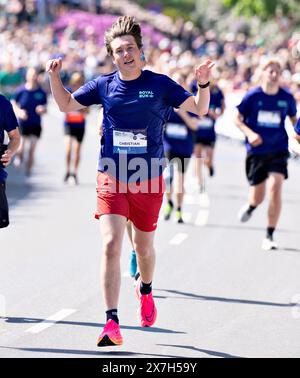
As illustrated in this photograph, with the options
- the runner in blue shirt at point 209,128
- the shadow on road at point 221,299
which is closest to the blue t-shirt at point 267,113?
the shadow on road at point 221,299

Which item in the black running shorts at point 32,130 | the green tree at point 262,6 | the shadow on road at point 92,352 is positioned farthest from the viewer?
the green tree at point 262,6

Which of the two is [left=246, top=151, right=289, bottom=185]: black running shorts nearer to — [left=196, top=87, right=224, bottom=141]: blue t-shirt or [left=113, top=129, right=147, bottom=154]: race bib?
[left=113, top=129, right=147, bottom=154]: race bib

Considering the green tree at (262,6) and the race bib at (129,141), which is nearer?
the race bib at (129,141)

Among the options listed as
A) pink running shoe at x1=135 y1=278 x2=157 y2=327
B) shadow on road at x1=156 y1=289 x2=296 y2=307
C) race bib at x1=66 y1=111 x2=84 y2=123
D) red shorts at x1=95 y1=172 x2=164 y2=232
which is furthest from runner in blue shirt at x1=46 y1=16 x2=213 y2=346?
race bib at x1=66 y1=111 x2=84 y2=123

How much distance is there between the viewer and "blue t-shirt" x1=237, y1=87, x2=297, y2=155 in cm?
1277

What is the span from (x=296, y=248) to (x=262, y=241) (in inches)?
24.6

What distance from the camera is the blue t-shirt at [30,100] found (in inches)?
830

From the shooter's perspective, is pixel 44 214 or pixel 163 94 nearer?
pixel 163 94

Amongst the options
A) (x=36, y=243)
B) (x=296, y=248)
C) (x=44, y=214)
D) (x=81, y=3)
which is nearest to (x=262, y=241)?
(x=296, y=248)

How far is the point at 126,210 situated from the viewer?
8.41m

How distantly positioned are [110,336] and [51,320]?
112cm

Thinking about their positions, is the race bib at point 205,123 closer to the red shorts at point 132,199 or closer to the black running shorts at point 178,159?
the black running shorts at point 178,159

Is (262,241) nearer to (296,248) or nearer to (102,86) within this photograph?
(296,248)

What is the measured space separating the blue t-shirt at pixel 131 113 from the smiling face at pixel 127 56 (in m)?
0.06
